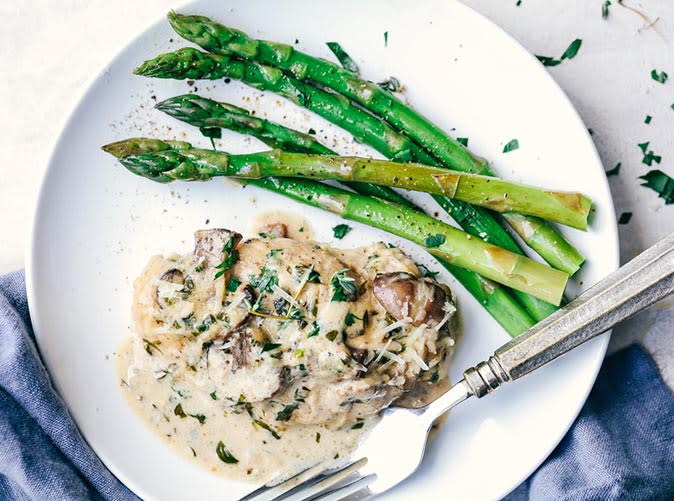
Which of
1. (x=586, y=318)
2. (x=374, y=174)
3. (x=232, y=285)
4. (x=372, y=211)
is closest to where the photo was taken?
(x=586, y=318)

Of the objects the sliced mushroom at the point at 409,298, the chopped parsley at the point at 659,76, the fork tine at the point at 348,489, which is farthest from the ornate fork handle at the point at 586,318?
the chopped parsley at the point at 659,76

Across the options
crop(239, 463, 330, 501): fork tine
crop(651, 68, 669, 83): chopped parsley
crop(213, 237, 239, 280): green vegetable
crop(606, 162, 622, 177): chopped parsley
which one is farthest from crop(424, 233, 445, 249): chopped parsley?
crop(651, 68, 669, 83): chopped parsley

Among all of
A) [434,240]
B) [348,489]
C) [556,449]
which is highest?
[434,240]

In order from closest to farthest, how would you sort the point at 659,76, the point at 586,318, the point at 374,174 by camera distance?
the point at 586,318 → the point at 374,174 → the point at 659,76

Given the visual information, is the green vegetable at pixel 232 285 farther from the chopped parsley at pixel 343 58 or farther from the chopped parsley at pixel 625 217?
Answer: the chopped parsley at pixel 625 217

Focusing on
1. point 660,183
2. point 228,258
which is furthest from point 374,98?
point 660,183

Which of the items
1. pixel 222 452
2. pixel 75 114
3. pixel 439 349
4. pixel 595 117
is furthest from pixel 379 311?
pixel 75 114

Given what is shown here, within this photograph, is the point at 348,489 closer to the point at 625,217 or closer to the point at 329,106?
the point at 329,106
